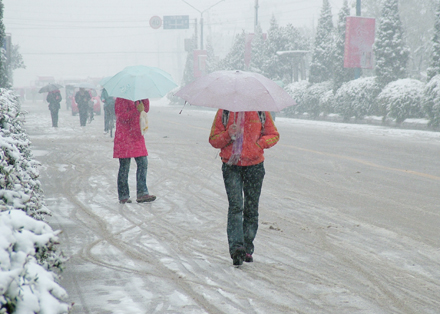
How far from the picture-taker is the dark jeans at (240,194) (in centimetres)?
504

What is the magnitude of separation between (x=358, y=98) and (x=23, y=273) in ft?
87.1

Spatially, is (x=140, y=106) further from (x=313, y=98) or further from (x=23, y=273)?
(x=313, y=98)

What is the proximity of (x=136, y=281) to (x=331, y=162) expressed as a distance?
27.0 ft

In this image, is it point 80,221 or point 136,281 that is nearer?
point 136,281

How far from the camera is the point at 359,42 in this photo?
97.3ft

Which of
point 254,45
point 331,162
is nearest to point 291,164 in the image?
point 331,162

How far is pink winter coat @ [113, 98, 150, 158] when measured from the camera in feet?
26.1

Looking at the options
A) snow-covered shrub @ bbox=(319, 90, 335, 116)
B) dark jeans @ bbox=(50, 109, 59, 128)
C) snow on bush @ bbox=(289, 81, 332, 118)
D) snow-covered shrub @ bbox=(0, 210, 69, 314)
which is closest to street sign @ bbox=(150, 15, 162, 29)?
snow on bush @ bbox=(289, 81, 332, 118)

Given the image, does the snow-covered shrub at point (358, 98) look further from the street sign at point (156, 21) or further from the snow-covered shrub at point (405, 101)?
Result: the street sign at point (156, 21)

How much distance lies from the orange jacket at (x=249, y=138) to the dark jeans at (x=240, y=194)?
103 millimetres

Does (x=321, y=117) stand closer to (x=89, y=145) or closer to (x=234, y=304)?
(x=89, y=145)

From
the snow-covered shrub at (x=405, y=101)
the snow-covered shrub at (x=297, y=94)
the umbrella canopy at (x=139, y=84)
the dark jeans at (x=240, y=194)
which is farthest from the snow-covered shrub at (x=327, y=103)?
the dark jeans at (x=240, y=194)

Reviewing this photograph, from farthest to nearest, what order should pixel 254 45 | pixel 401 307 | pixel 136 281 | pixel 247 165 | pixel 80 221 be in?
1. pixel 254 45
2. pixel 80 221
3. pixel 247 165
4. pixel 136 281
5. pixel 401 307

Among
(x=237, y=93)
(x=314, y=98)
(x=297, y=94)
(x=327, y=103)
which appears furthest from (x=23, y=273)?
(x=297, y=94)
